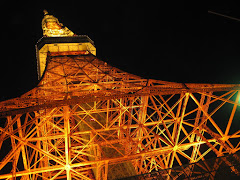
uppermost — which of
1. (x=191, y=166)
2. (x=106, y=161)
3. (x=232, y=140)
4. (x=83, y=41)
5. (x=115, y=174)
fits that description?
(x=83, y=41)

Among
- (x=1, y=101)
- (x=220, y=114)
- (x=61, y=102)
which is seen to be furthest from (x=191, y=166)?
(x=220, y=114)

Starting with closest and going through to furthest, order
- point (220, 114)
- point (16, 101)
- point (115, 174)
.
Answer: point (16, 101), point (115, 174), point (220, 114)

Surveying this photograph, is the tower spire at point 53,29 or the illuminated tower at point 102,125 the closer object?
the illuminated tower at point 102,125

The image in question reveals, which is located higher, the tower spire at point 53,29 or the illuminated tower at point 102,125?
the tower spire at point 53,29

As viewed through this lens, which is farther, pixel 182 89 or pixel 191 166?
pixel 182 89

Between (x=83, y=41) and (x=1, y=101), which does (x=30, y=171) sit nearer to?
(x=1, y=101)

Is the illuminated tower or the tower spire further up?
the tower spire

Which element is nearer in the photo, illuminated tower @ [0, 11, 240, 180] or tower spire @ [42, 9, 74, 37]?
illuminated tower @ [0, 11, 240, 180]

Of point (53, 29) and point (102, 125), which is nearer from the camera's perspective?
point (102, 125)
